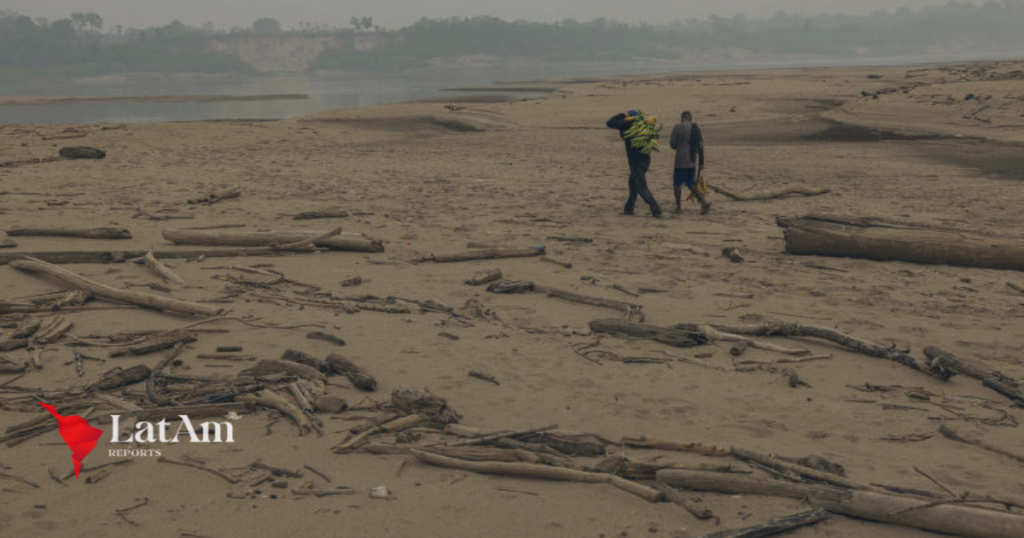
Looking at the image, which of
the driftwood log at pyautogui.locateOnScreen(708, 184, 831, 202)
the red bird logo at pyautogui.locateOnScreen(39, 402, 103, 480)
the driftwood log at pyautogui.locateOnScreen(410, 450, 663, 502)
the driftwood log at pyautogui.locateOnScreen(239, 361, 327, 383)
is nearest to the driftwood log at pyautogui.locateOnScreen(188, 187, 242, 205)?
the driftwood log at pyautogui.locateOnScreen(708, 184, 831, 202)

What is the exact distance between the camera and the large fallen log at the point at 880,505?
4004mm

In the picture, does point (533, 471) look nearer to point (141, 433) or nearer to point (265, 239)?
point (141, 433)

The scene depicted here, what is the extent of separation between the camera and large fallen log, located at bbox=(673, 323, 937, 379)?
6743 millimetres

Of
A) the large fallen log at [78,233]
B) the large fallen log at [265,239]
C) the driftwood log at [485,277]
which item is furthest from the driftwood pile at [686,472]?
the large fallen log at [78,233]

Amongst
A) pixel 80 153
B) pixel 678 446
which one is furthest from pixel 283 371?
pixel 80 153

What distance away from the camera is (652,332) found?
7449 millimetres

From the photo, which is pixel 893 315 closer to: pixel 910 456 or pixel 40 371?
pixel 910 456

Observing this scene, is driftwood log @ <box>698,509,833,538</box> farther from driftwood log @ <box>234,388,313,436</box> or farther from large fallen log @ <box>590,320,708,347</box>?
large fallen log @ <box>590,320,708,347</box>

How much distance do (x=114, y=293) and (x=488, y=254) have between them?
14.7 ft

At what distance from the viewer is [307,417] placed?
541 centimetres

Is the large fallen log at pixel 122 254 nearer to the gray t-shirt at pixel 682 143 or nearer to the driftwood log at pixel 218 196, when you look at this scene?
the driftwood log at pixel 218 196

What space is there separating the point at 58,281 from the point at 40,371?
303 centimetres

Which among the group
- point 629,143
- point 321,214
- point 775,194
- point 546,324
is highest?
point 629,143

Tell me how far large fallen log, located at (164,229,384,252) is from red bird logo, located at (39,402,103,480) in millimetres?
5445
